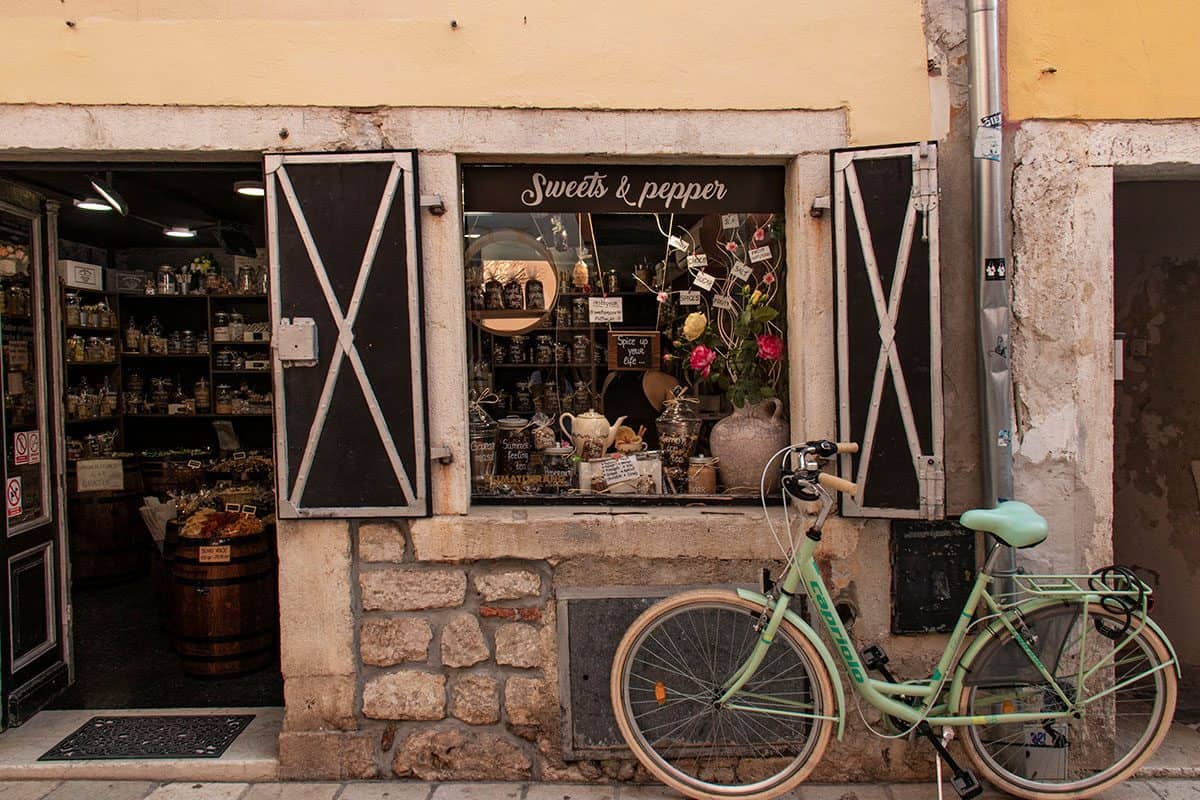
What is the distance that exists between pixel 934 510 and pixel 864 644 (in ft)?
2.15

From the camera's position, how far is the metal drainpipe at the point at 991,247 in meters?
3.61

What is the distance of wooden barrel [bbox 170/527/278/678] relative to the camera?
4.73m

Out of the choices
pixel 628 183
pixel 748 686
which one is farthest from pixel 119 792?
pixel 628 183

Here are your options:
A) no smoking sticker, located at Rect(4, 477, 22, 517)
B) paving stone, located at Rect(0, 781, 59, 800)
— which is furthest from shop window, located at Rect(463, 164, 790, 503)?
no smoking sticker, located at Rect(4, 477, 22, 517)

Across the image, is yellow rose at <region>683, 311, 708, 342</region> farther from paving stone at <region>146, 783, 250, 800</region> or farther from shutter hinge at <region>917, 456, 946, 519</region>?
paving stone at <region>146, 783, 250, 800</region>

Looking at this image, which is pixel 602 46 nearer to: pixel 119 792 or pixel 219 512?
pixel 219 512

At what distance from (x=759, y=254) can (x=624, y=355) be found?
0.84 meters

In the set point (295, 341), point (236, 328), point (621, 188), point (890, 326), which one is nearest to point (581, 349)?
point (621, 188)

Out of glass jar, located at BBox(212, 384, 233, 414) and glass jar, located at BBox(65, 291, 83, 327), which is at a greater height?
glass jar, located at BBox(65, 291, 83, 327)

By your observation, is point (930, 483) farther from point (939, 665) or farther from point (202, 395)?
point (202, 395)

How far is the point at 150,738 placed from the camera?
13.2 feet

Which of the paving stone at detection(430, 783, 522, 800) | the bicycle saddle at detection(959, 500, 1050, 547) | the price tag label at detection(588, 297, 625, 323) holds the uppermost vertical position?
the price tag label at detection(588, 297, 625, 323)

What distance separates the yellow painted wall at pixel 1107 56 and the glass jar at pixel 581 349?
220 centimetres

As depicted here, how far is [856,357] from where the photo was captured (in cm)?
369
